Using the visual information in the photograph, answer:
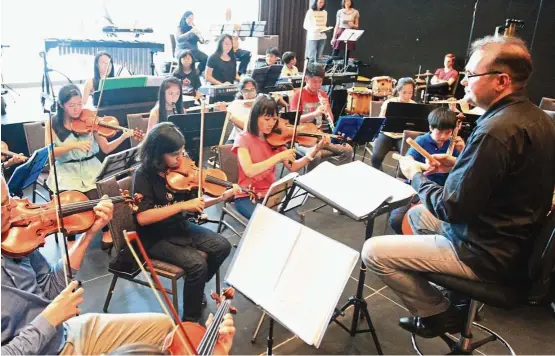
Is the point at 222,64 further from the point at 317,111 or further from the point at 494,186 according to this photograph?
the point at 494,186

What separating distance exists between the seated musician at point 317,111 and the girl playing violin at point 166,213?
230 centimetres

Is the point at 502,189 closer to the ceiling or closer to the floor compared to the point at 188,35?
closer to the floor

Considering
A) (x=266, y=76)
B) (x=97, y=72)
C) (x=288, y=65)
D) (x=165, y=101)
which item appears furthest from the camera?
(x=288, y=65)

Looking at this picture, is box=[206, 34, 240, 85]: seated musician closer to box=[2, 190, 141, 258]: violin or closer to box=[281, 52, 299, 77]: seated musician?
box=[281, 52, 299, 77]: seated musician

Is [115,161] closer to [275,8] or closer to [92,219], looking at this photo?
[92,219]

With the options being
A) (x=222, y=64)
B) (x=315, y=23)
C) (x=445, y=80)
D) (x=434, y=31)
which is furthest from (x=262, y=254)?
(x=434, y=31)

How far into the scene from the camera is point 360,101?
6.43 meters

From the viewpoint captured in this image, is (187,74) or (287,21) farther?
(287,21)

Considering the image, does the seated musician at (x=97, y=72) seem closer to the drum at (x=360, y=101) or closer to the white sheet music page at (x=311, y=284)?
the drum at (x=360, y=101)

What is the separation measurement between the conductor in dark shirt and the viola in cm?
133

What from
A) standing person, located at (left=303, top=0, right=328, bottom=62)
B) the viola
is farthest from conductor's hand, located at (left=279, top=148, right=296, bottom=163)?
standing person, located at (left=303, top=0, right=328, bottom=62)

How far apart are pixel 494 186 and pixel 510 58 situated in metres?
0.55

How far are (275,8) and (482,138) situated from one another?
1060cm

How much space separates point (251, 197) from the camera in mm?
3104
